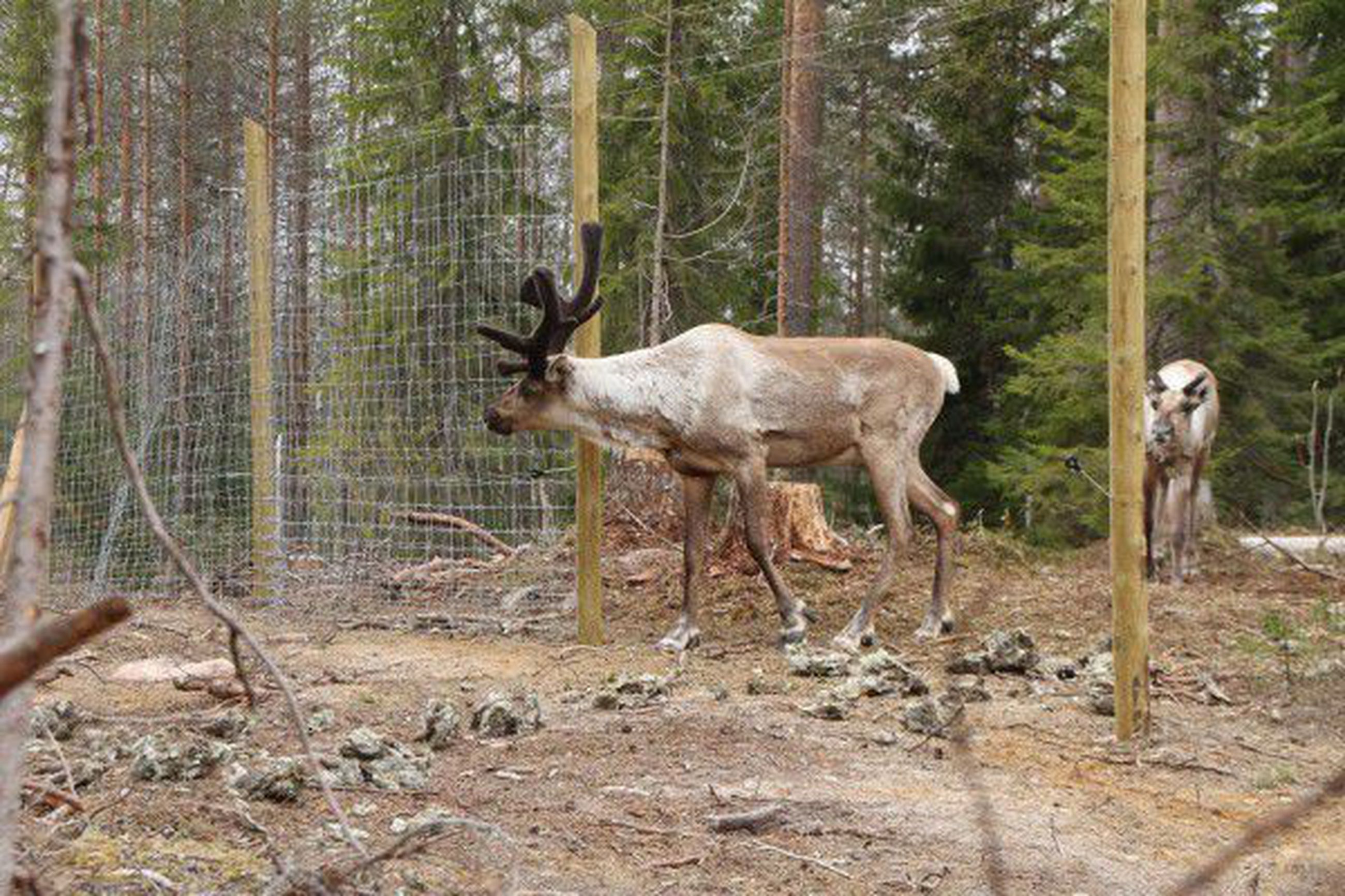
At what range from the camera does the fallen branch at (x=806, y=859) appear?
151 inches

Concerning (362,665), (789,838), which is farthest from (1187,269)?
(789,838)

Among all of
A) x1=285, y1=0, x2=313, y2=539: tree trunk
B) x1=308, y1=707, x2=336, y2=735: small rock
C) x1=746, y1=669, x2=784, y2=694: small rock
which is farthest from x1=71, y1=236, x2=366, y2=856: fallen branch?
x1=285, y1=0, x2=313, y2=539: tree trunk

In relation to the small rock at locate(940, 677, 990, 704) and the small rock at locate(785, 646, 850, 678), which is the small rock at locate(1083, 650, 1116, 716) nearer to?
the small rock at locate(940, 677, 990, 704)

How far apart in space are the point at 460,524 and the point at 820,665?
121 inches

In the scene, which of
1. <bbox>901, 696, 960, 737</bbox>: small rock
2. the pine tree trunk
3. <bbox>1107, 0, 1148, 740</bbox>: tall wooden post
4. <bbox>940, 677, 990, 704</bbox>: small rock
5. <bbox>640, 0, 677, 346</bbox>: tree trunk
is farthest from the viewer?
the pine tree trunk

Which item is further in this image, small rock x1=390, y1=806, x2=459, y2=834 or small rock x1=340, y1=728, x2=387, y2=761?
small rock x1=340, y1=728, x2=387, y2=761

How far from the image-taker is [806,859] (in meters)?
3.91

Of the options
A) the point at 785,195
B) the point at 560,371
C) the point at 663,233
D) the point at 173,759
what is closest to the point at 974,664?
the point at 560,371

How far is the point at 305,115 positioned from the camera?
73.3 feet

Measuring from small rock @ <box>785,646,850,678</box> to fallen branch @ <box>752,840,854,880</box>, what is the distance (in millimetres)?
3090

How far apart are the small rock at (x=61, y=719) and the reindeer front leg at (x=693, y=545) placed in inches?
151

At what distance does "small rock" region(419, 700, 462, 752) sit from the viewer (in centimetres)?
529

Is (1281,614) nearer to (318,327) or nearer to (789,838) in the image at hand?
(789,838)

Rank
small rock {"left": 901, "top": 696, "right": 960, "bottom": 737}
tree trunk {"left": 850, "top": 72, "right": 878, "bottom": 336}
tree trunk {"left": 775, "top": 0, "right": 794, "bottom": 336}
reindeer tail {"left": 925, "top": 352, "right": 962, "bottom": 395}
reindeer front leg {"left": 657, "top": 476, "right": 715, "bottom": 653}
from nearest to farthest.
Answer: small rock {"left": 901, "top": 696, "right": 960, "bottom": 737} → reindeer front leg {"left": 657, "top": 476, "right": 715, "bottom": 653} → reindeer tail {"left": 925, "top": 352, "right": 962, "bottom": 395} → tree trunk {"left": 775, "top": 0, "right": 794, "bottom": 336} → tree trunk {"left": 850, "top": 72, "right": 878, "bottom": 336}
